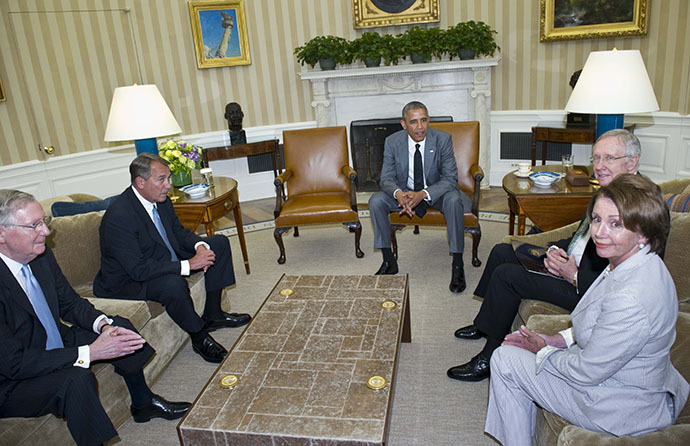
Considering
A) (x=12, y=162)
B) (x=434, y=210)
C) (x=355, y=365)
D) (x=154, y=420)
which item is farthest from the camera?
(x=12, y=162)

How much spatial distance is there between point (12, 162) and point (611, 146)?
547 cm

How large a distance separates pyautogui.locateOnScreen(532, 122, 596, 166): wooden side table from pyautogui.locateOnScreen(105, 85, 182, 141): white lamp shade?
395 centimetres

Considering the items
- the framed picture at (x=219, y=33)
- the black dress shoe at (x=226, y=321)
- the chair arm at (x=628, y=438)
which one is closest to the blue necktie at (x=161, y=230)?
the black dress shoe at (x=226, y=321)

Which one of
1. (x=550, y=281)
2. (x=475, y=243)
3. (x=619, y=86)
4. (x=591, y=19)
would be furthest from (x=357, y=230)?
(x=591, y=19)

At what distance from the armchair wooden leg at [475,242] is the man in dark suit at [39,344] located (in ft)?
8.35

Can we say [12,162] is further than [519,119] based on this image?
No

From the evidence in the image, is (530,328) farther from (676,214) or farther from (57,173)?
(57,173)

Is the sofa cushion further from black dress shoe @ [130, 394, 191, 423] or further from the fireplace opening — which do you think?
the fireplace opening

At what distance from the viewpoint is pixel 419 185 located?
4.10 m

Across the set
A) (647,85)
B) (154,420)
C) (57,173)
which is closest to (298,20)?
(57,173)

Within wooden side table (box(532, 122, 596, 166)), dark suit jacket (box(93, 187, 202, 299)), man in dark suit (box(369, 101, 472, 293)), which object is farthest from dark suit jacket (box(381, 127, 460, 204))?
wooden side table (box(532, 122, 596, 166))

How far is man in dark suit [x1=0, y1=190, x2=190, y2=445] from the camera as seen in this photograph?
1.97m

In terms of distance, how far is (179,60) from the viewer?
609 cm

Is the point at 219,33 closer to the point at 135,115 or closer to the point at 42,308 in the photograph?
the point at 135,115
